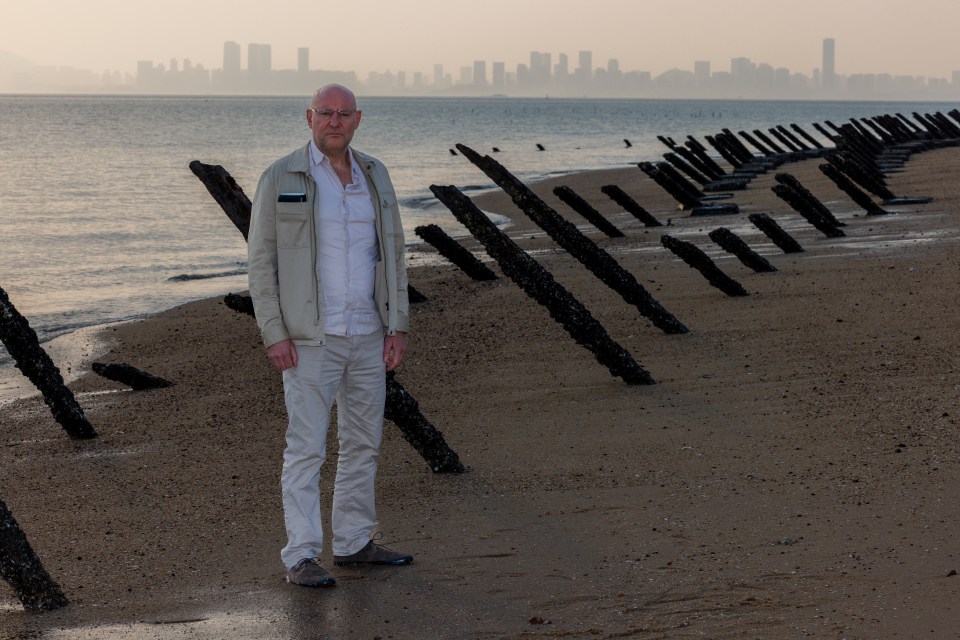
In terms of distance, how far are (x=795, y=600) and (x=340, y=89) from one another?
284cm

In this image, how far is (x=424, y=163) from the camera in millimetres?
58375

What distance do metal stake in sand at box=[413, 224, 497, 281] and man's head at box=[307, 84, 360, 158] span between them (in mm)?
10390

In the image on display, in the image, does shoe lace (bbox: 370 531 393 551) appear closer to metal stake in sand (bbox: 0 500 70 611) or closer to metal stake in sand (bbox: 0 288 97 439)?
metal stake in sand (bbox: 0 500 70 611)

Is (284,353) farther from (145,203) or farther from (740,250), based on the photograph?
(145,203)

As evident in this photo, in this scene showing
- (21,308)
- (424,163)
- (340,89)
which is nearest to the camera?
(340,89)

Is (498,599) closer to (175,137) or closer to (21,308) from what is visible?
(21,308)

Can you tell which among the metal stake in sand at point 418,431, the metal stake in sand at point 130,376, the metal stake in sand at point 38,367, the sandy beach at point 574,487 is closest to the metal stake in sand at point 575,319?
the sandy beach at point 574,487

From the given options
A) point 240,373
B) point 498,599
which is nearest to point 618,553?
point 498,599

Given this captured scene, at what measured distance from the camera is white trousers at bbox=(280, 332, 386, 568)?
5.14m

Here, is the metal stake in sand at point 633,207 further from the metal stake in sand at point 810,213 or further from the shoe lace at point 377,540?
the shoe lace at point 377,540

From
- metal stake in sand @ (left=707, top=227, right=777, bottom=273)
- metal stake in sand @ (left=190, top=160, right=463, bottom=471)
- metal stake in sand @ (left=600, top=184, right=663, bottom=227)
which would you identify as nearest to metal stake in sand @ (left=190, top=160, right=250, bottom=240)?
metal stake in sand @ (left=190, top=160, right=463, bottom=471)

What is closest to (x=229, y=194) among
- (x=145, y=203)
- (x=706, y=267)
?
(x=706, y=267)

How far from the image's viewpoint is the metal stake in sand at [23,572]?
16.4 feet

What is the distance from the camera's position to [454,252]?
1577 cm
